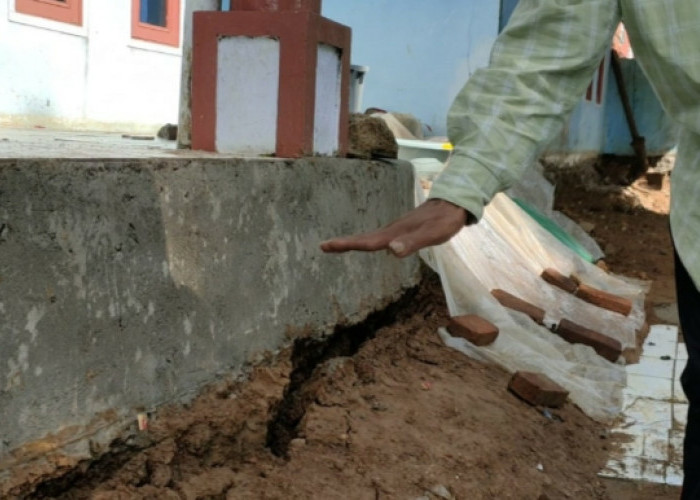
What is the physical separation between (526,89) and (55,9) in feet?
21.2

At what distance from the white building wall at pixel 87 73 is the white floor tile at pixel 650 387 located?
504 centimetres

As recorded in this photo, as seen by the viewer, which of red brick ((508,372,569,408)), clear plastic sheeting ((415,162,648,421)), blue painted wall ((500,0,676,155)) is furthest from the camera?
blue painted wall ((500,0,676,155))

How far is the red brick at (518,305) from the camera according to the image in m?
4.84

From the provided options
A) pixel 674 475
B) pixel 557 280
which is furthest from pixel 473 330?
pixel 557 280

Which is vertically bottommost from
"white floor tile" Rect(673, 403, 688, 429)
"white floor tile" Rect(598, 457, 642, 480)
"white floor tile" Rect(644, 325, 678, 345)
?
"white floor tile" Rect(598, 457, 642, 480)

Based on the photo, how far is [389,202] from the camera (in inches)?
157

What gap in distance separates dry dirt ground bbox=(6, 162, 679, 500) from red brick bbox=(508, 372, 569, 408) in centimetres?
6

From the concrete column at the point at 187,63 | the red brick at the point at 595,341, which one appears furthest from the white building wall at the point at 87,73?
the red brick at the point at 595,341

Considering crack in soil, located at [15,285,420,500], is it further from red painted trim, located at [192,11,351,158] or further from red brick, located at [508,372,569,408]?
red painted trim, located at [192,11,351,158]

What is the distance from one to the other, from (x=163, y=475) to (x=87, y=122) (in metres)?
5.83

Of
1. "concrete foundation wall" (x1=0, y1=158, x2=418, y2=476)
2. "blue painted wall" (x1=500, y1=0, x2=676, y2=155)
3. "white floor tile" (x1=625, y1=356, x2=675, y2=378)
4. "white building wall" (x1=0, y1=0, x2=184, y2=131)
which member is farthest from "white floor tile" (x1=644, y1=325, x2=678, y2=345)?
"blue painted wall" (x1=500, y1=0, x2=676, y2=155)

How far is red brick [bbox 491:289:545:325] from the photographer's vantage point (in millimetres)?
4844

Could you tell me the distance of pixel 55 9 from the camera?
7012mm

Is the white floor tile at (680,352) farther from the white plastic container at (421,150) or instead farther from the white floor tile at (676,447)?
the white plastic container at (421,150)
